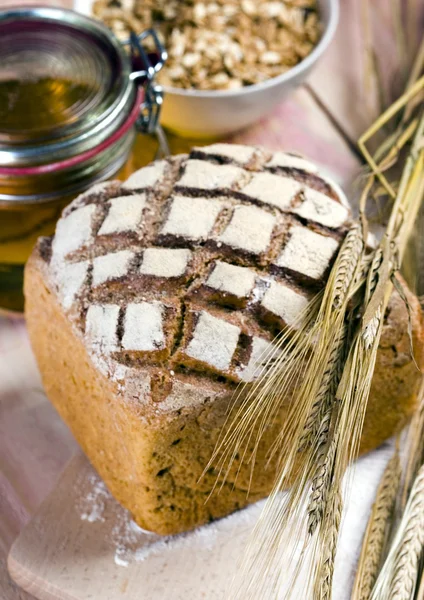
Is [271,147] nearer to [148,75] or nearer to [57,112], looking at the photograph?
[148,75]

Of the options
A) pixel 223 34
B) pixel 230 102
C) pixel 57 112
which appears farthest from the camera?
pixel 223 34

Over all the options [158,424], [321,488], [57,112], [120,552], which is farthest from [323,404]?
[57,112]

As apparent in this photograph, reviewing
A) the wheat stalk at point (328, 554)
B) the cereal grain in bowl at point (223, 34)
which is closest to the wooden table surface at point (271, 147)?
the cereal grain in bowl at point (223, 34)

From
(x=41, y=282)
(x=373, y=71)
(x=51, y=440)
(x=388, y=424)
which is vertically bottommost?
(x=51, y=440)

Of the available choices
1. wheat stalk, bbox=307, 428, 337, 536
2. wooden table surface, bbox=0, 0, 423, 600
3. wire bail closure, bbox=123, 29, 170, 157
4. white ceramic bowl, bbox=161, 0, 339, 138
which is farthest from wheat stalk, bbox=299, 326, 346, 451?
white ceramic bowl, bbox=161, 0, 339, 138

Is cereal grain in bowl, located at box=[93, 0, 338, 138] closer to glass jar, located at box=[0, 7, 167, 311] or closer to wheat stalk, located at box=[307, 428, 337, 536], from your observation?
glass jar, located at box=[0, 7, 167, 311]

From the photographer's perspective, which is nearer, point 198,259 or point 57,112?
point 198,259

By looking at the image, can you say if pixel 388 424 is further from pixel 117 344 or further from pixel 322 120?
pixel 322 120

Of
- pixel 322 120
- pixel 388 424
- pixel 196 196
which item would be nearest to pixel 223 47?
pixel 322 120
